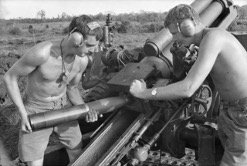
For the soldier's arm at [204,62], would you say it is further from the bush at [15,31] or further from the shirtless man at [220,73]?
the bush at [15,31]

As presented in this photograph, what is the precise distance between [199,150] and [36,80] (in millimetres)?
1691

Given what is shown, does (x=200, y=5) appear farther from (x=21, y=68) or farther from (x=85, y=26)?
(x=21, y=68)

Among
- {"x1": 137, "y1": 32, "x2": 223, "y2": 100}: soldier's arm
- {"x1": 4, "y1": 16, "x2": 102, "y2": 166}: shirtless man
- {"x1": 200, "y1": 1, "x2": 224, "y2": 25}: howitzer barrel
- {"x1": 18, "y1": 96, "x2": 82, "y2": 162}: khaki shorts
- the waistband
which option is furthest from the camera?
{"x1": 200, "y1": 1, "x2": 224, "y2": 25}: howitzer barrel

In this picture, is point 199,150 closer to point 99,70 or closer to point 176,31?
point 176,31

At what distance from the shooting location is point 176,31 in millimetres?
3234

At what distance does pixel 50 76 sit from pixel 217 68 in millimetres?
1540

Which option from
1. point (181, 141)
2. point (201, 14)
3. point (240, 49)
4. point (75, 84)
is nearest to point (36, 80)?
point (75, 84)

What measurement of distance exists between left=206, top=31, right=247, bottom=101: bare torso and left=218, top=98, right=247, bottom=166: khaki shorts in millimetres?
94

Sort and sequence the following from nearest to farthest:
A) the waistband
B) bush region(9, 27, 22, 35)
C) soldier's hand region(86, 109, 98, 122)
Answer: the waistband → soldier's hand region(86, 109, 98, 122) → bush region(9, 27, 22, 35)

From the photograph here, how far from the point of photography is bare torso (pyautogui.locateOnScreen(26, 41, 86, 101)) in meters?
3.68

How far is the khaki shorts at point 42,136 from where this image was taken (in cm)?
373

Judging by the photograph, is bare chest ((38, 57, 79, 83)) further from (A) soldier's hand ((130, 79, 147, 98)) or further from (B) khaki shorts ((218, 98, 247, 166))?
(B) khaki shorts ((218, 98, 247, 166))

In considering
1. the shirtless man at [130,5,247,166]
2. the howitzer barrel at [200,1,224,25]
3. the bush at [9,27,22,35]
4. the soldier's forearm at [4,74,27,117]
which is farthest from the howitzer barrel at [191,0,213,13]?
the bush at [9,27,22,35]

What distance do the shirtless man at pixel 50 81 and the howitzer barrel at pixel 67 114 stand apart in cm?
7
